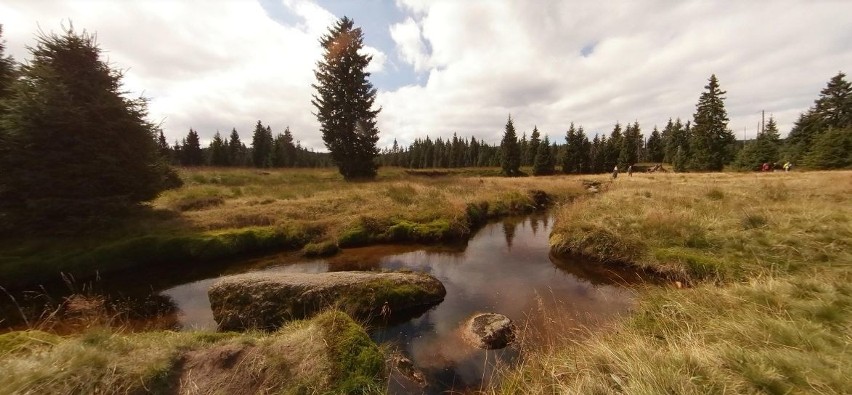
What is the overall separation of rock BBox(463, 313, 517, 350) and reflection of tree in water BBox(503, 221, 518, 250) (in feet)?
22.9

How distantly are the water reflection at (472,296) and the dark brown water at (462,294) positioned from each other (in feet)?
0.08

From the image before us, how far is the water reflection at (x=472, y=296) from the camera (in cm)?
633

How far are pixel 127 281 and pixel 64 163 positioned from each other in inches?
241

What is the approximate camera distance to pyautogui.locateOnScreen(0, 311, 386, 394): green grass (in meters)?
3.69

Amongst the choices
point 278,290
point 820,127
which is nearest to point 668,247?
point 278,290

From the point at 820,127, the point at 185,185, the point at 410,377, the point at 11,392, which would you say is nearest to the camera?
the point at 11,392

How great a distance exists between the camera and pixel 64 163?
39.4 feet

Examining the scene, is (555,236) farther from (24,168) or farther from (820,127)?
(820,127)

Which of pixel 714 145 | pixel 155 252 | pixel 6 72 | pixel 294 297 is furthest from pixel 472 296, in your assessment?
pixel 714 145

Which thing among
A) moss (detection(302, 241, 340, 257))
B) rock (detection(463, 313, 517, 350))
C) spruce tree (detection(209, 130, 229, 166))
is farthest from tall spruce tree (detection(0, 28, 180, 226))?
spruce tree (detection(209, 130, 229, 166))

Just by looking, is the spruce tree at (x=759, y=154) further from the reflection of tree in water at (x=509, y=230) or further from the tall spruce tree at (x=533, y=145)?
the reflection of tree in water at (x=509, y=230)

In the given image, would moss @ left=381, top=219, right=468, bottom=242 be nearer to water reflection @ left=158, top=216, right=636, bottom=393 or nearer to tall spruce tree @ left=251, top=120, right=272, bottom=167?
water reflection @ left=158, top=216, right=636, bottom=393

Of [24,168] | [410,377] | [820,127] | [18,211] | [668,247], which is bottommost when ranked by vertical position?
[410,377]

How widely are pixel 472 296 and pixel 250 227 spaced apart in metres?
10.3
